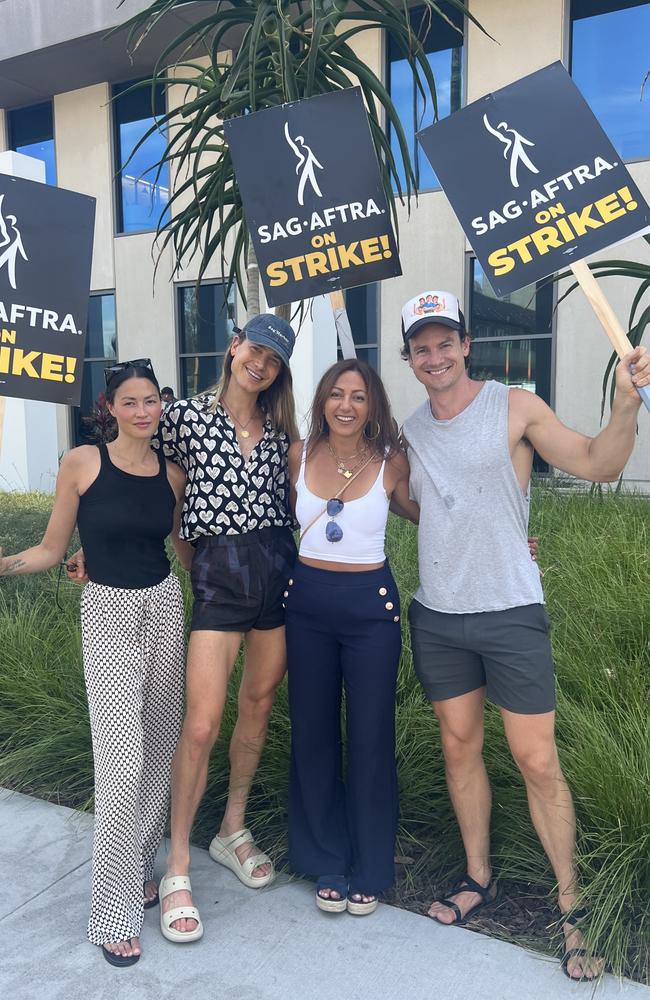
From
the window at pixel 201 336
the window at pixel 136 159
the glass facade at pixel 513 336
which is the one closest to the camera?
the glass facade at pixel 513 336

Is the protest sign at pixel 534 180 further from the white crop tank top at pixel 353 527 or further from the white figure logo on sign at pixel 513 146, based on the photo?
the white crop tank top at pixel 353 527

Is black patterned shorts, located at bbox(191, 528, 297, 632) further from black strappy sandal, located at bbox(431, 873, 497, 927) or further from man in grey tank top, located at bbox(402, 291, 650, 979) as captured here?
black strappy sandal, located at bbox(431, 873, 497, 927)

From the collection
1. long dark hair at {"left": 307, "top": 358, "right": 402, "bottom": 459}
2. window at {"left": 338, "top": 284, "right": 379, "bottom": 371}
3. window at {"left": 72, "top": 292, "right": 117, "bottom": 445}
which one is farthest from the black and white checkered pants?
window at {"left": 72, "top": 292, "right": 117, "bottom": 445}

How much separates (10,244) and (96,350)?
1183cm

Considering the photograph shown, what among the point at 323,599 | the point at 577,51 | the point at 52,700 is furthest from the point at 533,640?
the point at 577,51

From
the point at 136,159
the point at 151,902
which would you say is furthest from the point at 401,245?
the point at 151,902

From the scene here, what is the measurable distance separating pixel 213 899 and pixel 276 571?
1202mm

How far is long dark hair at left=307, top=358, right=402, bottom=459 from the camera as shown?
2.81 meters

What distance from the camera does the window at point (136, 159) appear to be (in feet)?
43.8

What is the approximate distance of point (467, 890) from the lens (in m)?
2.85

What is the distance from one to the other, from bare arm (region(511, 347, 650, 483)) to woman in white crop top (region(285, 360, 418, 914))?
464 mm

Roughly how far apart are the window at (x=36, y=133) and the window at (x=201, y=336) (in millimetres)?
3824

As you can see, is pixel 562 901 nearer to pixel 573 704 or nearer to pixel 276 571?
pixel 573 704

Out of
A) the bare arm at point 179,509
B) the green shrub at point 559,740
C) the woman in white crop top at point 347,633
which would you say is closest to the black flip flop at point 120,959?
the woman in white crop top at point 347,633
